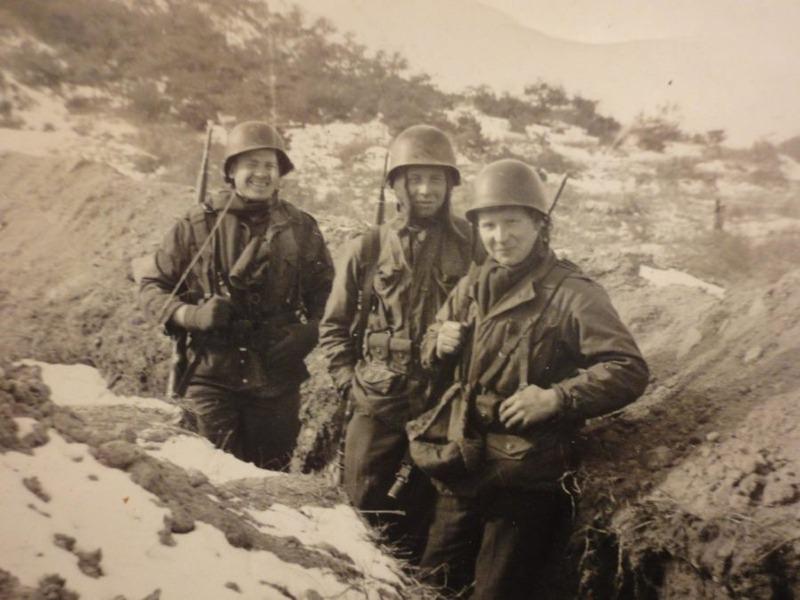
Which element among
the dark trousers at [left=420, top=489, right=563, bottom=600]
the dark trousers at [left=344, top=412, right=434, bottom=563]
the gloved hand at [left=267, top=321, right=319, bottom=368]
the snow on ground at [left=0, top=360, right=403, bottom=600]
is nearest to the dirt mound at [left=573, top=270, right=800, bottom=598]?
the dark trousers at [left=420, top=489, right=563, bottom=600]

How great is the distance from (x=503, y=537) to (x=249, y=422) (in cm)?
171

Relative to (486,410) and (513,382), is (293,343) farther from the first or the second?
(513,382)

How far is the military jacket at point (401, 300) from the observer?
3.12 meters

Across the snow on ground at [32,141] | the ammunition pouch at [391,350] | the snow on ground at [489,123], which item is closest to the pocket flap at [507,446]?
the ammunition pouch at [391,350]

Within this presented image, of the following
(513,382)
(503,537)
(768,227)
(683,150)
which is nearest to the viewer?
(513,382)

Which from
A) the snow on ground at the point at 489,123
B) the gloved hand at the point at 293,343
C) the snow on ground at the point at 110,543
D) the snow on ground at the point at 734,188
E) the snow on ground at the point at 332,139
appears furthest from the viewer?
the snow on ground at the point at 332,139

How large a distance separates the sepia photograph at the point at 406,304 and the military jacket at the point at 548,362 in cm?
1

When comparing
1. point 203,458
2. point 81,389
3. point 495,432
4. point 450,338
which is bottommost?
point 203,458

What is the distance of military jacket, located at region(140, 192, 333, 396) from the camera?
143 inches

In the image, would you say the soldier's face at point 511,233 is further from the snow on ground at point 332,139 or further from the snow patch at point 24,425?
the snow patch at point 24,425

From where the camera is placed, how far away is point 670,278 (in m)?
4.00

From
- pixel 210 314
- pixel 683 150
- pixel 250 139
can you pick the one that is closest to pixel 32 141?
pixel 250 139

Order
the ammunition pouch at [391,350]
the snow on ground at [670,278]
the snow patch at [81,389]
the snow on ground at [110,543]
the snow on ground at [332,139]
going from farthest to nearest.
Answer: the snow on ground at [332,139]
the snow on ground at [670,278]
the snow patch at [81,389]
the ammunition pouch at [391,350]
the snow on ground at [110,543]

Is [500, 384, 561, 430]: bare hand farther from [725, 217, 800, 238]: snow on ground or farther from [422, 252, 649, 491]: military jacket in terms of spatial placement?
[725, 217, 800, 238]: snow on ground
